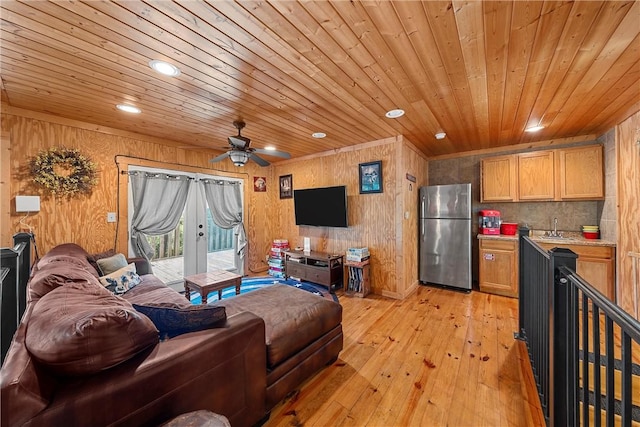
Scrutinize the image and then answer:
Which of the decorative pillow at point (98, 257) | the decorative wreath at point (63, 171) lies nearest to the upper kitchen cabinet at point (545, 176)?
the decorative pillow at point (98, 257)

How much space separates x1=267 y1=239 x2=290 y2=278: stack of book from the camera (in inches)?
188

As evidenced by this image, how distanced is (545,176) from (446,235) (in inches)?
65.1

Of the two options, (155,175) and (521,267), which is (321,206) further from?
(521,267)

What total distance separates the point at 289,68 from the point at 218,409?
7.42 ft

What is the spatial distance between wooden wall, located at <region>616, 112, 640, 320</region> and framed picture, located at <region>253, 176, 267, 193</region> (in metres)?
5.31

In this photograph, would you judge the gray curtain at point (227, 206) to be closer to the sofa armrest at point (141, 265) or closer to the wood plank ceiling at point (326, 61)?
the sofa armrest at point (141, 265)

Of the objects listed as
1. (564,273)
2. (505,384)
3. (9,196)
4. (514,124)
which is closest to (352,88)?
(564,273)

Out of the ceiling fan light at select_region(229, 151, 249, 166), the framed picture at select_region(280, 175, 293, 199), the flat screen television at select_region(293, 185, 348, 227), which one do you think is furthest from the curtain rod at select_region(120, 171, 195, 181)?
the flat screen television at select_region(293, 185, 348, 227)

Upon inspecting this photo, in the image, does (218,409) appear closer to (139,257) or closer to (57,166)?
(139,257)

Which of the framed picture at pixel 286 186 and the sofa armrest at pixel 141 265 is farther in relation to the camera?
the framed picture at pixel 286 186

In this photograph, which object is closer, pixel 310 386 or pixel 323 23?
pixel 323 23

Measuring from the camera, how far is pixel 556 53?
5.75 feet

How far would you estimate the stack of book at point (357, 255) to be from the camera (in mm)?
3832

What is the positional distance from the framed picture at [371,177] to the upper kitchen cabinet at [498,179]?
189 centimetres
